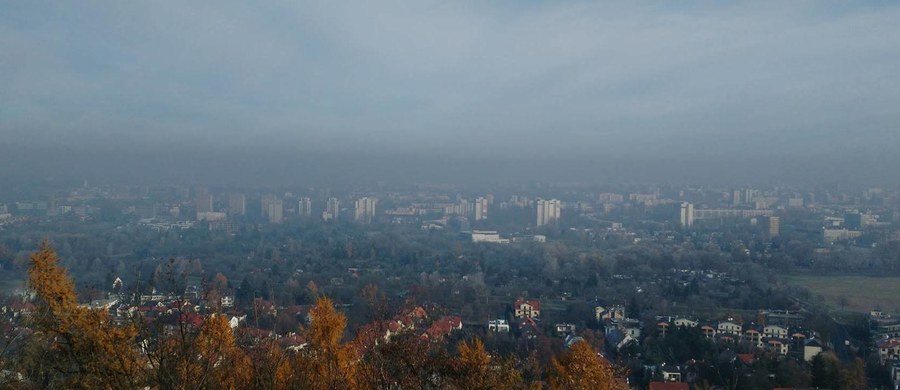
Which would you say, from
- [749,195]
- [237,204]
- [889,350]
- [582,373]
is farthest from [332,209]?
[582,373]

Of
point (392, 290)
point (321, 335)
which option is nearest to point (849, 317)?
point (392, 290)

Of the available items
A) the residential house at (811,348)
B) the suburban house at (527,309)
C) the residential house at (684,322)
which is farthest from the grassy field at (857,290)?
the suburban house at (527,309)

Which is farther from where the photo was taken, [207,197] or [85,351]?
[207,197]

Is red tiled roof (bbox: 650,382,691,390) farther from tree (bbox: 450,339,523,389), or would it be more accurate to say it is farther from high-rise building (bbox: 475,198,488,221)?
high-rise building (bbox: 475,198,488,221)

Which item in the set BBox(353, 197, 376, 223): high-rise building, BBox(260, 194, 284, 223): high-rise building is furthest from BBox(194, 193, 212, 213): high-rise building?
BBox(353, 197, 376, 223): high-rise building

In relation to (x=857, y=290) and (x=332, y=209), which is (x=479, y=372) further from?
(x=332, y=209)

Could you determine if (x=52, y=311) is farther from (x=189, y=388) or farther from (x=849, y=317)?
(x=849, y=317)

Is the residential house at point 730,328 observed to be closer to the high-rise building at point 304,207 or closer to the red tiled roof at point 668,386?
the red tiled roof at point 668,386
